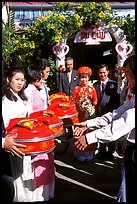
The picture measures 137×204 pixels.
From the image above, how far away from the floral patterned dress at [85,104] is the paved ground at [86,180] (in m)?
0.14

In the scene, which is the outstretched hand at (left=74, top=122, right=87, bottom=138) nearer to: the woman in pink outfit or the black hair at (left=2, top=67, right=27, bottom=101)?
the black hair at (left=2, top=67, right=27, bottom=101)

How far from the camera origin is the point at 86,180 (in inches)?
193

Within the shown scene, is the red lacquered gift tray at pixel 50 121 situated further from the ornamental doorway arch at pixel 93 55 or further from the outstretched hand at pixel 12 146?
the ornamental doorway arch at pixel 93 55

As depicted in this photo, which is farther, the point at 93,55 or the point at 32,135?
the point at 93,55

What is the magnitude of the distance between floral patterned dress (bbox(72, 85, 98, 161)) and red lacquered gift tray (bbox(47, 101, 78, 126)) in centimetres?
149

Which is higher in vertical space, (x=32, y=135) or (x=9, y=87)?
(x=9, y=87)

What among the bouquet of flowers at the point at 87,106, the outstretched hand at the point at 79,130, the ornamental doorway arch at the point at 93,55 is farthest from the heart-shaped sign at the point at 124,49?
the outstretched hand at the point at 79,130

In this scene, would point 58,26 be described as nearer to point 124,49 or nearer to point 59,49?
point 59,49

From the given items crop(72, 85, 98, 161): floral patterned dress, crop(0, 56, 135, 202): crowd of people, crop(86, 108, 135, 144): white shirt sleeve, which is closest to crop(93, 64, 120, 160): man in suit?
crop(0, 56, 135, 202): crowd of people

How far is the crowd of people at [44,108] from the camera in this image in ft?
8.79

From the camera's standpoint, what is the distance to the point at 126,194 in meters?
2.95

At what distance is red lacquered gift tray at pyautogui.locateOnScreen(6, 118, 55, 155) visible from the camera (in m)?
2.81

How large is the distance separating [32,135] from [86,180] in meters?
2.23

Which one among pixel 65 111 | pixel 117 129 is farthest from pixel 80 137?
pixel 65 111
